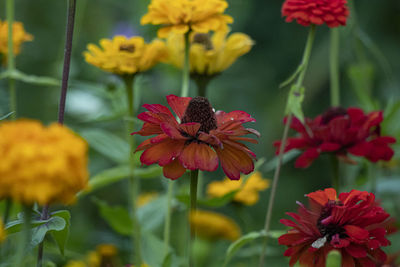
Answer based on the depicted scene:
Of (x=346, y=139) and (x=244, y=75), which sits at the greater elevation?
(x=244, y=75)

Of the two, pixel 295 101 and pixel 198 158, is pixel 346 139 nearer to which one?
pixel 295 101

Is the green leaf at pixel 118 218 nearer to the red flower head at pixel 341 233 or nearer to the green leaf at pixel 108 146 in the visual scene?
the green leaf at pixel 108 146

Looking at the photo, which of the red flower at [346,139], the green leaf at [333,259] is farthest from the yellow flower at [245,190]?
the green leaf at [333,259]

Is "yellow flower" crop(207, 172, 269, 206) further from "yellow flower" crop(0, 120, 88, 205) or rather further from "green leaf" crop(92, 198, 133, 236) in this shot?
"yellow flower" crop(0, 120, 88, 205)

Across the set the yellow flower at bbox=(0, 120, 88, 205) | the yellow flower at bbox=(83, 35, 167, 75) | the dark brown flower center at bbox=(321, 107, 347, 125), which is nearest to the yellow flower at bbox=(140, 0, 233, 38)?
the yellow flower at bbox=(83, 35, 167, 75)

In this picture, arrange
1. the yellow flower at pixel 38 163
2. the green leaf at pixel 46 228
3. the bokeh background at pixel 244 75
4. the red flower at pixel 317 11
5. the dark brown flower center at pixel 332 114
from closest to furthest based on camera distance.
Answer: the yellow flower at pixel 38 163 < the green leaf at pixel 46 228 < the red flower at pixel 317 11 < the dark brown flower center at pixel 332 114 < the bokeh background at pixel 244 75

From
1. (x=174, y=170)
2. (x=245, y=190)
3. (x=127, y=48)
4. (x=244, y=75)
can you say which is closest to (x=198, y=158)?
(x=174, y=170)

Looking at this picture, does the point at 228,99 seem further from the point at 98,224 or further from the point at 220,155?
the point at 220,155
